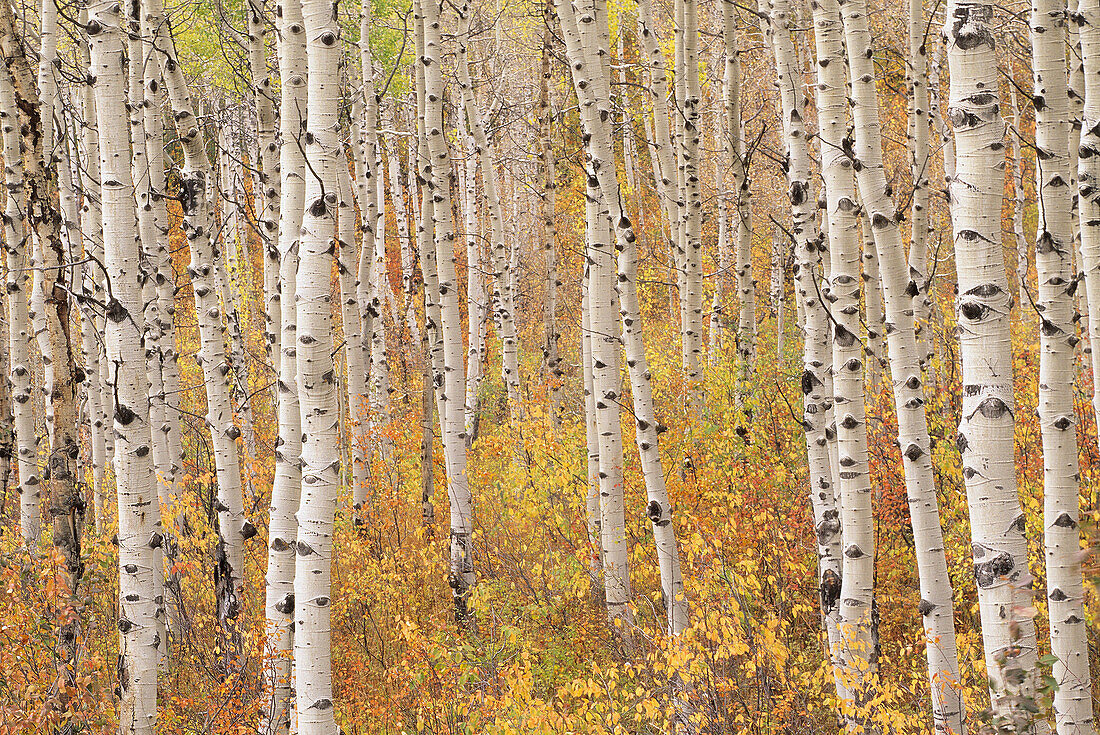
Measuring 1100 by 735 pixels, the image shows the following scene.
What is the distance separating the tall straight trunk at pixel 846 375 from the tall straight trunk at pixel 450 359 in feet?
11.8

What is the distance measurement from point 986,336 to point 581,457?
666 cm

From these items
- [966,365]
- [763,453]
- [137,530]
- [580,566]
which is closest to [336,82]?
[137,530]

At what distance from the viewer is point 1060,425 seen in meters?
3.75

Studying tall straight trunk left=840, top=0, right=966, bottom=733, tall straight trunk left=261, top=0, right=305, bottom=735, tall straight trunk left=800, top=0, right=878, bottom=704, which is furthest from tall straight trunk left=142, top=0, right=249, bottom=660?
tall straight trunk left=840, top=0, right=966, bottom=733

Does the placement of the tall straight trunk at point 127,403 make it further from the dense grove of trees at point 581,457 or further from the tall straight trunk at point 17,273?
the tall straight trunk at point 17,273

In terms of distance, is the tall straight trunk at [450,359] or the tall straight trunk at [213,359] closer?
the tall straight trunk at [213,359]

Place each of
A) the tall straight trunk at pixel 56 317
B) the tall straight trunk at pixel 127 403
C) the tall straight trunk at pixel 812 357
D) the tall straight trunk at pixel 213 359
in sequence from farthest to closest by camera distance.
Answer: the tall straight trunk at pixel 213 359 < the tall straight trunk at pixel 56 317 < the tall straight trunk at pixel 812 357 < the tall straight trunk at pixel 127 403

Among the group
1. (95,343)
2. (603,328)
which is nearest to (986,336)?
(603,328)

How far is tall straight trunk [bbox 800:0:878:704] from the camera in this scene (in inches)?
185

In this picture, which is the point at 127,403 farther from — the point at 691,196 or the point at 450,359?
the point at 691,196

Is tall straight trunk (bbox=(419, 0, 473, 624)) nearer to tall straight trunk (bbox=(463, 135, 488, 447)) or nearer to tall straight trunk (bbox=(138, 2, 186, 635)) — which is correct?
tall straight trunk (bbox=(138, 2, 186, 635))

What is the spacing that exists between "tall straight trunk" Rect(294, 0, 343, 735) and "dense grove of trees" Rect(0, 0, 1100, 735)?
0.02 meters

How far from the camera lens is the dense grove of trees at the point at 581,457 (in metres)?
3.86

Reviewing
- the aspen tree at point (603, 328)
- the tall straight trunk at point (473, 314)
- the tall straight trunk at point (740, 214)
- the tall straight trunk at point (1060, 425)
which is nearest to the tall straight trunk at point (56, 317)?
the aspen tree at point (603, 328)
